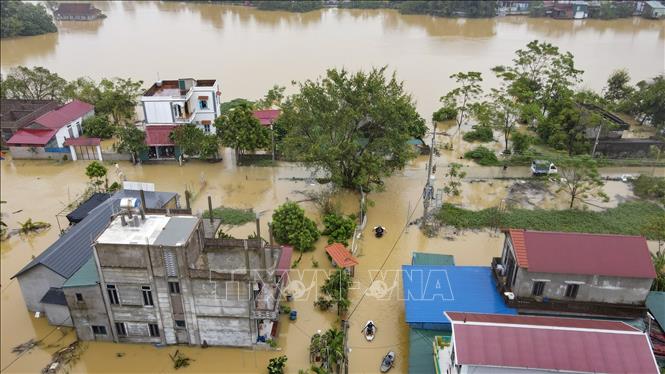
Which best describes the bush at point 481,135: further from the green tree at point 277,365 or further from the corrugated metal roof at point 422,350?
the green tree at point 277,365

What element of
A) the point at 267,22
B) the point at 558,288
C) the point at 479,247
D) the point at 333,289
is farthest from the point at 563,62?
the point at 267,22

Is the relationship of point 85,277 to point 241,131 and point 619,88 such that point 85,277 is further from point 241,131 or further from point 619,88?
point 619,88

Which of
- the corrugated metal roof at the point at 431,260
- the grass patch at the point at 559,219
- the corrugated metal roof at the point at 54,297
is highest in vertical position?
the corrugated metal roof at the point at 54,297

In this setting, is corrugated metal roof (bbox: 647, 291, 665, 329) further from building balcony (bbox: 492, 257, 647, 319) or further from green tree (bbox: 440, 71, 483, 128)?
green tree (bbox: 440, 71, 483, 128)

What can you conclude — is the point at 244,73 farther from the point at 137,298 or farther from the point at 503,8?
the point at 503,8

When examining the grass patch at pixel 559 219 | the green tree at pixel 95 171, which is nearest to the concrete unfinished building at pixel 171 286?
the green tree at pixel 95 171

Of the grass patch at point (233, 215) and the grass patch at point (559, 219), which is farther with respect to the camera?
the grass patch at point (233, 215)

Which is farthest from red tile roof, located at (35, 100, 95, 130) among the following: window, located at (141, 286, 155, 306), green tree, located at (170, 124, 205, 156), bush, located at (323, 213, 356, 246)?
window, located at (141, 286, 155, 306)
